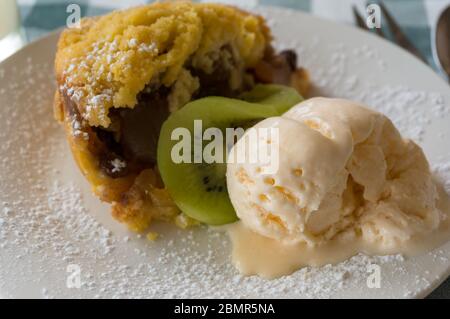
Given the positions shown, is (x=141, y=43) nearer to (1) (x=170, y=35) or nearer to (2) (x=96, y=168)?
(1) (x=170, y=35)

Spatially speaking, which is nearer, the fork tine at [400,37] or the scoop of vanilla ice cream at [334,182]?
the scoop of vanilla ice cream at [334,182]

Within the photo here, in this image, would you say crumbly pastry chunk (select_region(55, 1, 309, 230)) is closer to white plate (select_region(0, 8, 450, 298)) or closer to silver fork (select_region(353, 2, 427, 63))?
white plate (select_region(0, 8, 450, 298))

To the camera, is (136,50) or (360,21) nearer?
(136,50)

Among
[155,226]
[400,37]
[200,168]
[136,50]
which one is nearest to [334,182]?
[200,168]

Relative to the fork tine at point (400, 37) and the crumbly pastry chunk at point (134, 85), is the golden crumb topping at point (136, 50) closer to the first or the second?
the crumbly pastry chunk at point (134, 85)

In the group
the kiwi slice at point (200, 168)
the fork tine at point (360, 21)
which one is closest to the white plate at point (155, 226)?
→ the kiwi slice at point (200, 168)

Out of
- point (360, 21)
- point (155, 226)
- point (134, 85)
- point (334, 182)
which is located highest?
point (134, 85)

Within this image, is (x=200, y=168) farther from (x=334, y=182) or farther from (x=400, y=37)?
(x=400, y=37)
